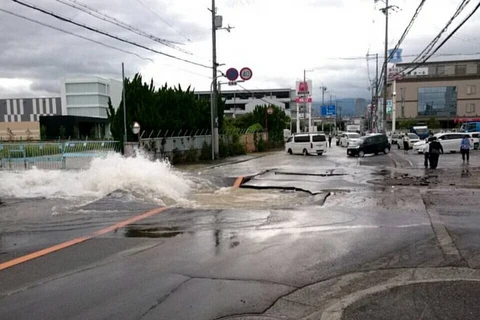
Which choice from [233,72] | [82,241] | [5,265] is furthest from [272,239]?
[233,72]

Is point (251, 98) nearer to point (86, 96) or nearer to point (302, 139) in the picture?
point (86, 96)

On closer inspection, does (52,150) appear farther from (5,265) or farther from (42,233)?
(5,265)

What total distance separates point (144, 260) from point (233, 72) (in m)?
26.9

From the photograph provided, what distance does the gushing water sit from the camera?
13.4 m

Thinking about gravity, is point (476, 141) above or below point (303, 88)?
below

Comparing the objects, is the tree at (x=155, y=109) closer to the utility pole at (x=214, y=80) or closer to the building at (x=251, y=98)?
the utility pole at (x=214, y=80)

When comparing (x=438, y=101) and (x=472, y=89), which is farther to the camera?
(x=438, y=101)

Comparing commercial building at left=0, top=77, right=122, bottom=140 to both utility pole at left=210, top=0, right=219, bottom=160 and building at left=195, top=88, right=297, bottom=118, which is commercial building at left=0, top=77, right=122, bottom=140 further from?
utility pole at left=210, top=0, right=219, bottom=160

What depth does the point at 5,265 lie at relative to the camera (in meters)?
6.30

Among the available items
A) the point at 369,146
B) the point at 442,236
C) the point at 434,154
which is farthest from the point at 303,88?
the point at 442,236

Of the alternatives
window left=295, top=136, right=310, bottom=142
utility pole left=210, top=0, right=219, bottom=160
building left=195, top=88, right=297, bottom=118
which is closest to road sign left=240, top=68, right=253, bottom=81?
utility pole left=210, top=0, right=219, bottom=160

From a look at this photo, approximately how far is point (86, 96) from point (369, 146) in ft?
267

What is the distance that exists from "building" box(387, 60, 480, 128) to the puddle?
95543 millimetres

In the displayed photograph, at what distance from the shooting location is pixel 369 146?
35.5 metres
